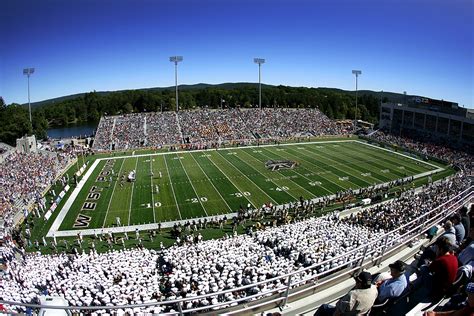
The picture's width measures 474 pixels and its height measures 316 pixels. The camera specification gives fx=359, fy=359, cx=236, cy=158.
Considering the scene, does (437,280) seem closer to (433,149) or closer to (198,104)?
(433,149)

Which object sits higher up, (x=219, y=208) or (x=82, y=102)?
(x=82, y=102)

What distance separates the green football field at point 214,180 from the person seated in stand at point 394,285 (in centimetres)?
2279

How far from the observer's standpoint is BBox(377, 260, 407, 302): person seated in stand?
5.22m

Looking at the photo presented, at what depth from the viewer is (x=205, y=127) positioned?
2483 inches

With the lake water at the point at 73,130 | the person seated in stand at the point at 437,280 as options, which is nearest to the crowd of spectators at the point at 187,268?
the person seated in stand at the point at 437,280

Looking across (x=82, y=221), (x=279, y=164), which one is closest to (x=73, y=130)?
(x=279, y=164)

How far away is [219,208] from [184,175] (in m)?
10.8

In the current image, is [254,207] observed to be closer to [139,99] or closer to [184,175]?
[184,175]

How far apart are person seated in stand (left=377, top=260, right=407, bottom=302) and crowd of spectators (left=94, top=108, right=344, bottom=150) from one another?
2010 inches

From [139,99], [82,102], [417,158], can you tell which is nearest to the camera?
[417,158]

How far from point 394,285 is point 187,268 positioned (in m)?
12.0

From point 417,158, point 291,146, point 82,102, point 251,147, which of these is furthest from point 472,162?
point 82,102

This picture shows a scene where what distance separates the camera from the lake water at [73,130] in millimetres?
97781

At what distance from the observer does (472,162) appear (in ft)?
143
